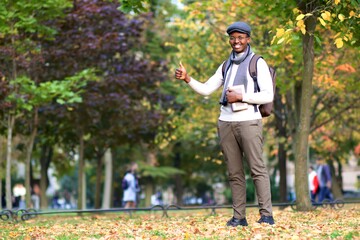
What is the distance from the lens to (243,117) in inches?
359

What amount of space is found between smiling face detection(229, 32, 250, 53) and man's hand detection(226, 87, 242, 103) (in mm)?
488

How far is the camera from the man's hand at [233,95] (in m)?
8.89

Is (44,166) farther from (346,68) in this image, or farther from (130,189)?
(346,68)

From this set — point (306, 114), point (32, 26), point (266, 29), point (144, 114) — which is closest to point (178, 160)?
point (144, 114)

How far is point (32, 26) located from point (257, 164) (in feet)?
39.3

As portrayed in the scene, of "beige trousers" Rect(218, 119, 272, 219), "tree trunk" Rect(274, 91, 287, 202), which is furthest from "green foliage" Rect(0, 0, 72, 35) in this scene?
"tree trunk" Rect(274, 91, 287, 202)

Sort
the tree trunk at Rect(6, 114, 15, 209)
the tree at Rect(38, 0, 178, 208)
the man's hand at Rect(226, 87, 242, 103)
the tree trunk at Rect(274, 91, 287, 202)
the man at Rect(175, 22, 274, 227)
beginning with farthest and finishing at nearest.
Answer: the tree trunk at Rect(274, 91, 287, 202) → the tree at Rect(38, 0, 178, 208) → the tree trunk at Rect(6, 114, 15, 209) → the man at Rect(175, 22, 274, 227) → the man's hand at Rect(226, 87, 242, 103)

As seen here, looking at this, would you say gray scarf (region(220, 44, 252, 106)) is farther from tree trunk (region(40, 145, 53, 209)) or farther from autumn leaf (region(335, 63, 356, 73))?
tree trunk (region(40, 145, 53, 209))

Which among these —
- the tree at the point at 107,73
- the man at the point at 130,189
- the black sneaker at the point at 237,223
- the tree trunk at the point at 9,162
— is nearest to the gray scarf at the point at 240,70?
the black sneaker at the point at 237,223

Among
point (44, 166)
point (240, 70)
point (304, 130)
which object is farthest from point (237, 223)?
point (44, 166)

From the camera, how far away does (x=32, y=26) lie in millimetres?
20094

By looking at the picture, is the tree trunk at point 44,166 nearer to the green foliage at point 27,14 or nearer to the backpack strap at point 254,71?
the green foliage at point 27,14

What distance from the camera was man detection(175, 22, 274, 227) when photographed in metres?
9.02

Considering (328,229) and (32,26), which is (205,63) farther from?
(328,229)
